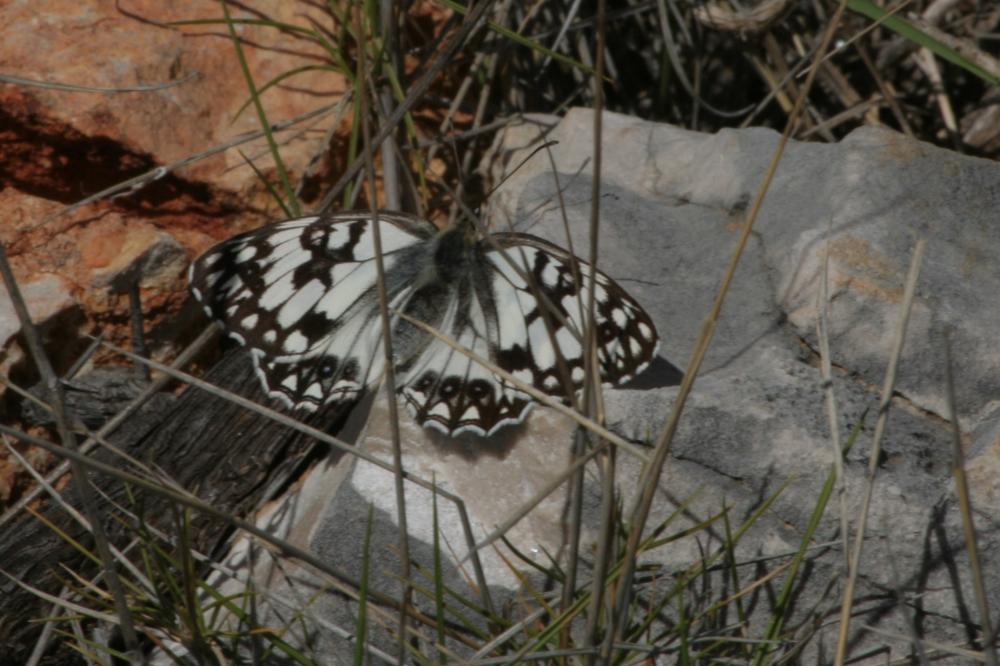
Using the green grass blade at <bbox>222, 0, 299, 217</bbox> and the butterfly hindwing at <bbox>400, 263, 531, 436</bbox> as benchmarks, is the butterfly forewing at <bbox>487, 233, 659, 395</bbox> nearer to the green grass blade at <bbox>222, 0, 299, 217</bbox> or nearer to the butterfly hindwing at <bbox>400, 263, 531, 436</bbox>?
the butterfly hindwing at <bbox>400, 263, 531, 436</bbox>

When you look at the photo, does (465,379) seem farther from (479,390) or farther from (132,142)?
(132,142)

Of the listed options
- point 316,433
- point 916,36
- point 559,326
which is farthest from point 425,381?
point 916,36

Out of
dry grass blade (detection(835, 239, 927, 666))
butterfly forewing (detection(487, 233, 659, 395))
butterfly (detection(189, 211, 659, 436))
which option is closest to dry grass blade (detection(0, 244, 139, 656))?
butterfly (detection(189, 211, 659, 436))

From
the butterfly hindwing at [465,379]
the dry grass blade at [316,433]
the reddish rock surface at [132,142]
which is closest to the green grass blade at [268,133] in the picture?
the reddish rock surface at [132,142]

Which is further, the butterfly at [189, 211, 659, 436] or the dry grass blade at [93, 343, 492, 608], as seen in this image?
the butterfly at [189, 211, 659, 436]

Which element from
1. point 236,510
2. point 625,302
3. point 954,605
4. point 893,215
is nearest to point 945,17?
point 893,215

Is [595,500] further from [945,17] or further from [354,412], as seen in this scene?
[945,17]
